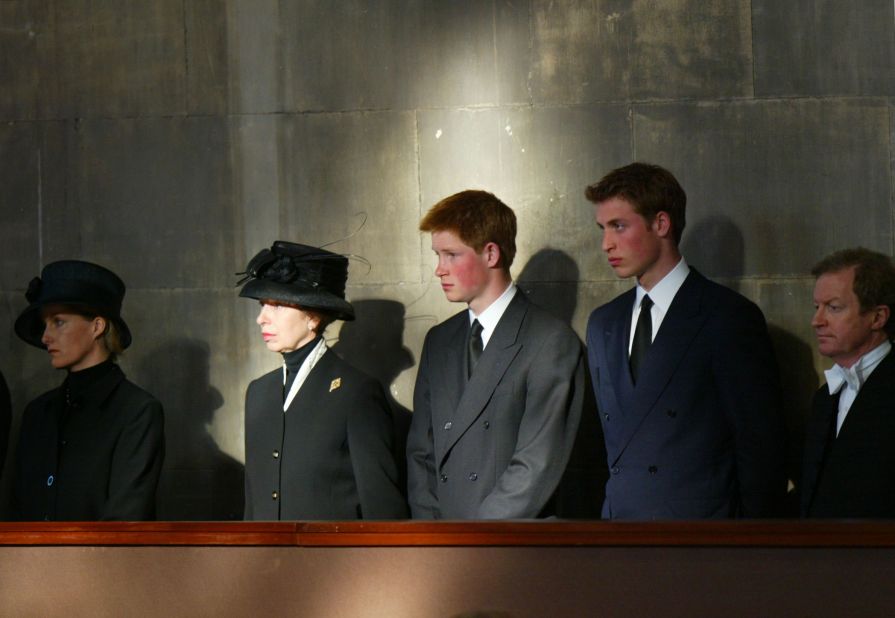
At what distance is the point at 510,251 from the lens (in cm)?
394

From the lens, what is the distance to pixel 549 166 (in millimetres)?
4621

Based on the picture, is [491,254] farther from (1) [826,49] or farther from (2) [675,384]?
(1) [826,49]

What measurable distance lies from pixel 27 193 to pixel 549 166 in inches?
81.4

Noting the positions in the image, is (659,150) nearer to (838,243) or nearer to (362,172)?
(838,243)

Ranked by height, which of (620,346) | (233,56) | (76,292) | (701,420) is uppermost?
(233,56)

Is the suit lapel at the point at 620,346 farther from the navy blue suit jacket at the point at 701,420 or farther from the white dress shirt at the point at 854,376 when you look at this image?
the white dress shirt at the point at 854,376

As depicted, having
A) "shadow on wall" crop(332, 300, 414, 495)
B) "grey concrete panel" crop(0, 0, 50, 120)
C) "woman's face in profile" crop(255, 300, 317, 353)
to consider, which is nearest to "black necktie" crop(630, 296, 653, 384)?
"woman's face in profile" crop(255, 300, 317, 353)

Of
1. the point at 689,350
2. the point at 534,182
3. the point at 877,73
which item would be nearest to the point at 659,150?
the point at 534,182

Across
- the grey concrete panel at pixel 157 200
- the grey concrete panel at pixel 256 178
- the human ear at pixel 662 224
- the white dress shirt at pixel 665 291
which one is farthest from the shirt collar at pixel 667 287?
the grey concrete panel at pixel 157 200

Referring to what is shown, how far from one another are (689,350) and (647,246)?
→ 0.34m

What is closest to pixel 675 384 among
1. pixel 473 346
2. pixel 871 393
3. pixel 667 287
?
pixel 667 287

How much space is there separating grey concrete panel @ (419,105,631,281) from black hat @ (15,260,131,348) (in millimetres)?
1341

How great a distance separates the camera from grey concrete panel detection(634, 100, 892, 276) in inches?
177

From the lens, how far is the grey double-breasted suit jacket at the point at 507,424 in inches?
141
